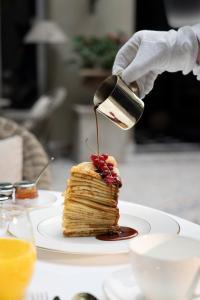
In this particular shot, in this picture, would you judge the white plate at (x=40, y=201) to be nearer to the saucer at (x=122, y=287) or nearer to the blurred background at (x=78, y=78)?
the saucer at (x=122, y=287)

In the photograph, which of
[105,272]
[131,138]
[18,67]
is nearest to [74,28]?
[18,67]

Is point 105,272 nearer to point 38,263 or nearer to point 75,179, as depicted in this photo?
point 38,263

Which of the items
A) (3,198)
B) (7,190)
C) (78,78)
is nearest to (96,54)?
(78,78)

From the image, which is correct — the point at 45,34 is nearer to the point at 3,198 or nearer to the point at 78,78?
the point at 78,78

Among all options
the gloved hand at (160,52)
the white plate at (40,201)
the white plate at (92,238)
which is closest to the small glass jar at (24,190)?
the white plate at (40,201)

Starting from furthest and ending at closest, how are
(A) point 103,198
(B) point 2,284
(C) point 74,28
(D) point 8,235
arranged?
(C) point 74,28 < (A) point 103,198 < (D) point 8,235 < (B) point 2,284
